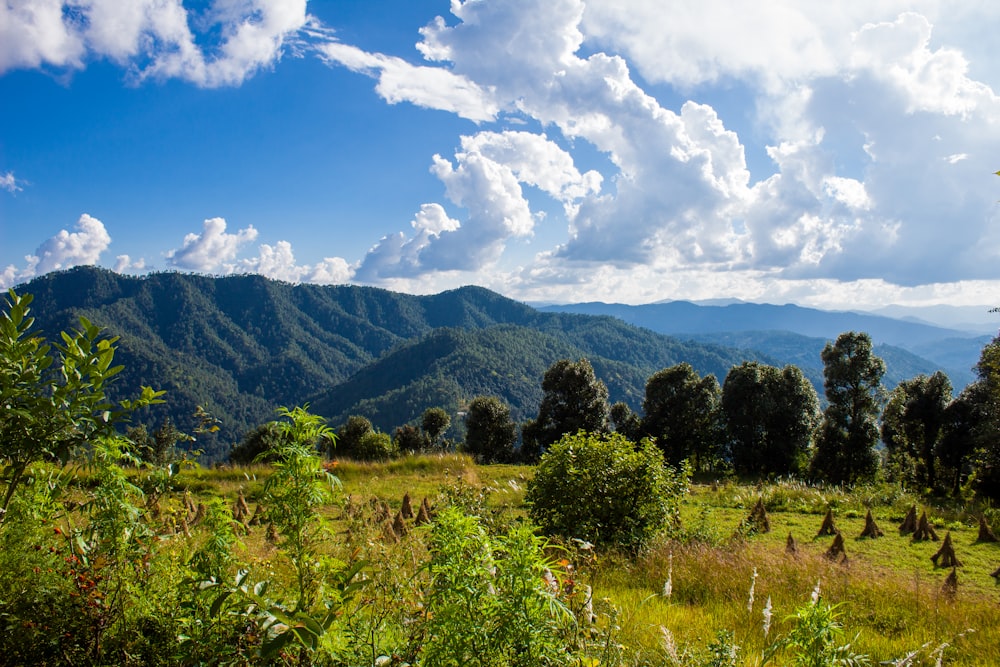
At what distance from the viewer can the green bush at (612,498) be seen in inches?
324

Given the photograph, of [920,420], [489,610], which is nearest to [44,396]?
[489,610]

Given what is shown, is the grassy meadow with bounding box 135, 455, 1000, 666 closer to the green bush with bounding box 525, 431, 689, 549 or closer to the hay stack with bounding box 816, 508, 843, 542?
the hay stack with bounding box 816, 508, 843, 542

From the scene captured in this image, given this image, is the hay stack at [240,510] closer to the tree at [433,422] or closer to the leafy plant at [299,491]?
the leafy plant at [299,491]

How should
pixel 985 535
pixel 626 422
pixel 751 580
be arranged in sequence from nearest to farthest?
pixel 751 580 < pixel 985 535 < pixel 626 422

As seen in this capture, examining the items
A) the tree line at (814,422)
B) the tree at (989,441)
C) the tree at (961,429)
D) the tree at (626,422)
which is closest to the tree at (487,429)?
the tree line at (814,422)

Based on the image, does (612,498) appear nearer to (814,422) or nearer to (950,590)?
(950,590)

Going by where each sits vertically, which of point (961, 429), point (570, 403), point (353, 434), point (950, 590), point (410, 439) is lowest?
point (410, 439)

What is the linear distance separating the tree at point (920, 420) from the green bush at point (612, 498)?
27064 millimetres

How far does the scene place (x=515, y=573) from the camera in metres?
2.08

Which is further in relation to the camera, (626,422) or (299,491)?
(626,422)

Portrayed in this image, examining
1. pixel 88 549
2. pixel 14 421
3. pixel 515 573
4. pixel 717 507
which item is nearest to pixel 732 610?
pixel 515 573

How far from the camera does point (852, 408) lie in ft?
94.5

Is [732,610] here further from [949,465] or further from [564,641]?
[949,465]

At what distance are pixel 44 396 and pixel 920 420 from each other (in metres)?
37.0
